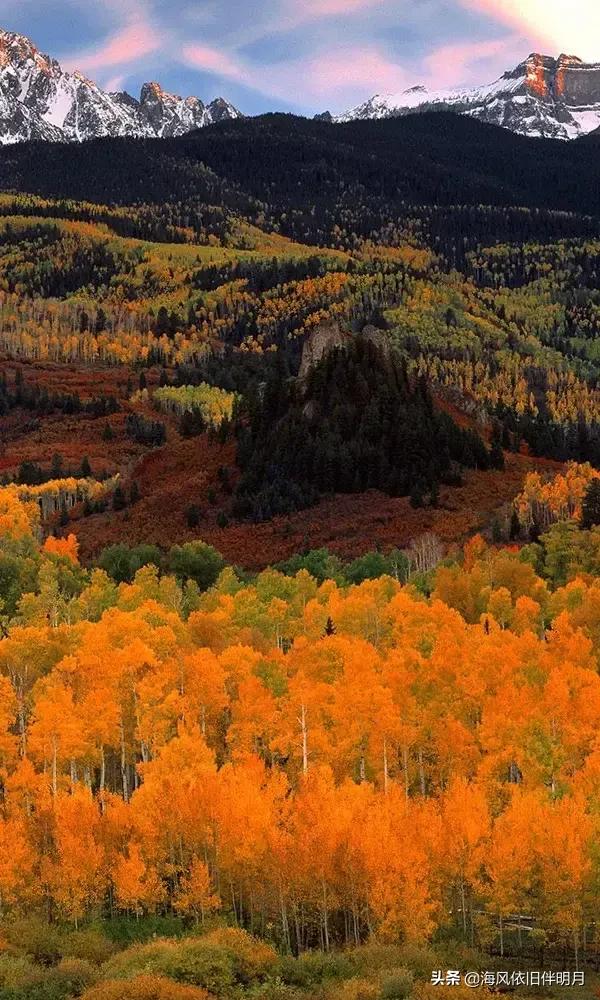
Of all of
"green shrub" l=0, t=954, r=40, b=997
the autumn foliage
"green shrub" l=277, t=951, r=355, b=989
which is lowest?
"green shrub" l=277, t=951, r=355, b=989

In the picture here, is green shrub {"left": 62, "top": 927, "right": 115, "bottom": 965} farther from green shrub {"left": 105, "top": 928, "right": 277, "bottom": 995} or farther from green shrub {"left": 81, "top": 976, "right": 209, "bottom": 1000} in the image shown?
green shrub {"left": 81, "top": 976, "right": 209, "bottom": 1000}

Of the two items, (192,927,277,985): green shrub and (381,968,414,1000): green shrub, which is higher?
(381,968,414,1000): green shrub

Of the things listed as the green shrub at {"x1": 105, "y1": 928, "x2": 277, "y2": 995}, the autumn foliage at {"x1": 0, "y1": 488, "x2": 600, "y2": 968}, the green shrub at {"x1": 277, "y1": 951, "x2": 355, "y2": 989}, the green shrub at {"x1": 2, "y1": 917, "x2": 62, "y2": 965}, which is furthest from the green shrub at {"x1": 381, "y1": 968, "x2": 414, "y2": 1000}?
the green shrub at {"x1": 2, "y1": 917, "x2": 62, "y2": 965}

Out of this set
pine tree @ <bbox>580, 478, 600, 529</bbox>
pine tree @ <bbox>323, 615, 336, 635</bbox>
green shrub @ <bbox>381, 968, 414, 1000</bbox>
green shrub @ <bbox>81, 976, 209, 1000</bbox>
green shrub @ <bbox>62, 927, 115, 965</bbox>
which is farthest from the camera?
pine tree @ <bbox>580, 478, 600, 529</bbox>

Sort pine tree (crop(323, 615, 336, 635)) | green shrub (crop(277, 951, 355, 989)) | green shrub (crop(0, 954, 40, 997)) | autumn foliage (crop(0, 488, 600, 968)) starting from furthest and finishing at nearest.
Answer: pine tree (crop(323, 615, 336, 635)), autumn foliage (crop(0, 488, 600, 968)), green shrub (crop(277, 951, 355, 989)), green shrub (crop(0, 954, 40, 997))

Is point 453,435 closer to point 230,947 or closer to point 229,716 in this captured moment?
point 229,716

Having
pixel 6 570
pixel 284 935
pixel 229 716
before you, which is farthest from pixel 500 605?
pixel 6 570

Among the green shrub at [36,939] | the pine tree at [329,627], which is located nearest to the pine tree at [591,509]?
the pine tree at [329,627]

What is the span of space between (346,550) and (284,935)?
75.3 meters

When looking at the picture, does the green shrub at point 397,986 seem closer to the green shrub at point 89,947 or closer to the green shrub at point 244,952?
the green shrub at point 244,952

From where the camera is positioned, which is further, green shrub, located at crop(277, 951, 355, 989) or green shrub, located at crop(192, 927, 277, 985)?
green shrub, located at crop(192, 927, 277, 985)

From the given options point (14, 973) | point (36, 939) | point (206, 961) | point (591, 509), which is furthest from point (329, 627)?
point (14, 973)

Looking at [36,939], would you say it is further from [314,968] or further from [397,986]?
[397,986]

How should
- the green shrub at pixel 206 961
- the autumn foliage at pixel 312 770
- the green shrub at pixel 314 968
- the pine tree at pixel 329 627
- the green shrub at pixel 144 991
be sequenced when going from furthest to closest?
the pine tree at pixel 329 627
the autumn foliage at pixel 312 770
the green shrub at pixel 314 968
the green shrub at pixel 206 961
the green shrub at pixel 144 991
